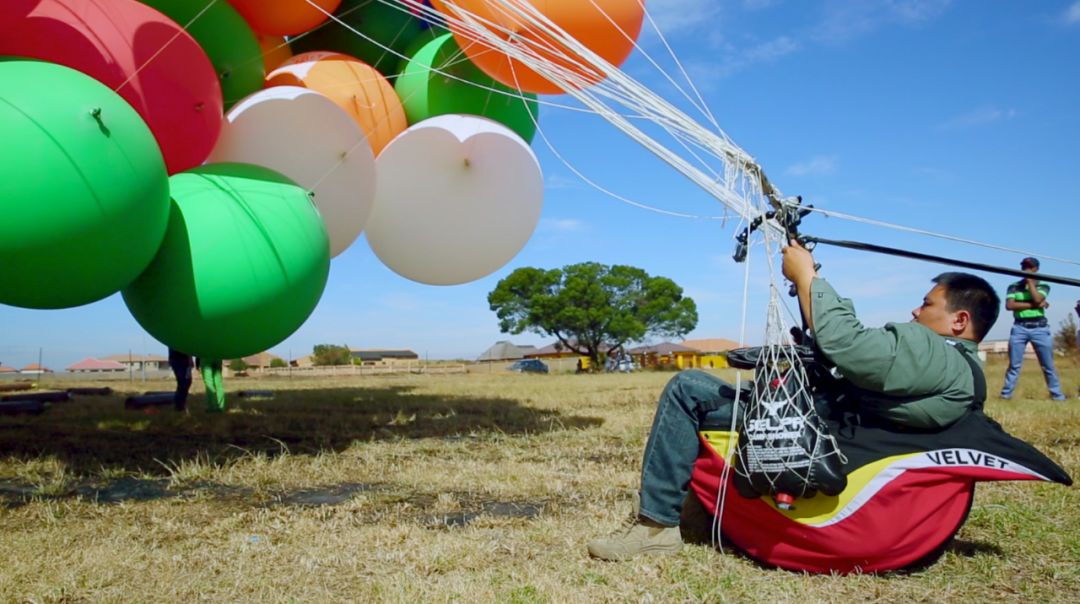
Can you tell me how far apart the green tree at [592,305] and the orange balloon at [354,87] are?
28669mm

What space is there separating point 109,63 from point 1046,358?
297 inches

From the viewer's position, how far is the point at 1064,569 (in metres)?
2.18

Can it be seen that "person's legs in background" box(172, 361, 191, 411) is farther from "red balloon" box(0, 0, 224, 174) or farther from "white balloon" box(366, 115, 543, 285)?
"red balloon" box(0, 0, 224, 174)

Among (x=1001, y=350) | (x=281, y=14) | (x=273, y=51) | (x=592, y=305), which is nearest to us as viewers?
(x=281, y=14)

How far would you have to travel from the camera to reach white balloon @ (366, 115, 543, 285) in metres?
4.62

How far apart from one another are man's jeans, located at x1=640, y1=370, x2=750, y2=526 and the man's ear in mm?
673

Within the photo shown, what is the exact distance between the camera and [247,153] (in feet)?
13.3

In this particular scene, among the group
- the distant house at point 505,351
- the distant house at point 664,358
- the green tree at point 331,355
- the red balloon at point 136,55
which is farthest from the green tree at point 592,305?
the red balloon at point 136,55

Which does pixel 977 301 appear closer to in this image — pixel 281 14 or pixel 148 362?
pixel 281 14

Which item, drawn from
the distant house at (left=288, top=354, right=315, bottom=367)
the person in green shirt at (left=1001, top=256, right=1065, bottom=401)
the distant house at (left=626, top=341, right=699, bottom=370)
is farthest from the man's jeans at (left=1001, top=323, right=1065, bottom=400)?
the distant house at (left=288, top=354, right=315, bottom=367)

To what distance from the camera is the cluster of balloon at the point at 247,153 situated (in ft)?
9.30

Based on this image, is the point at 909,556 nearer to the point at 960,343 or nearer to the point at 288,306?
the point at 960,343

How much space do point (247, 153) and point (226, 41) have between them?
619 mm

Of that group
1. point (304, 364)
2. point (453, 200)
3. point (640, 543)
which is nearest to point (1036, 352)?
point (453, 200)
